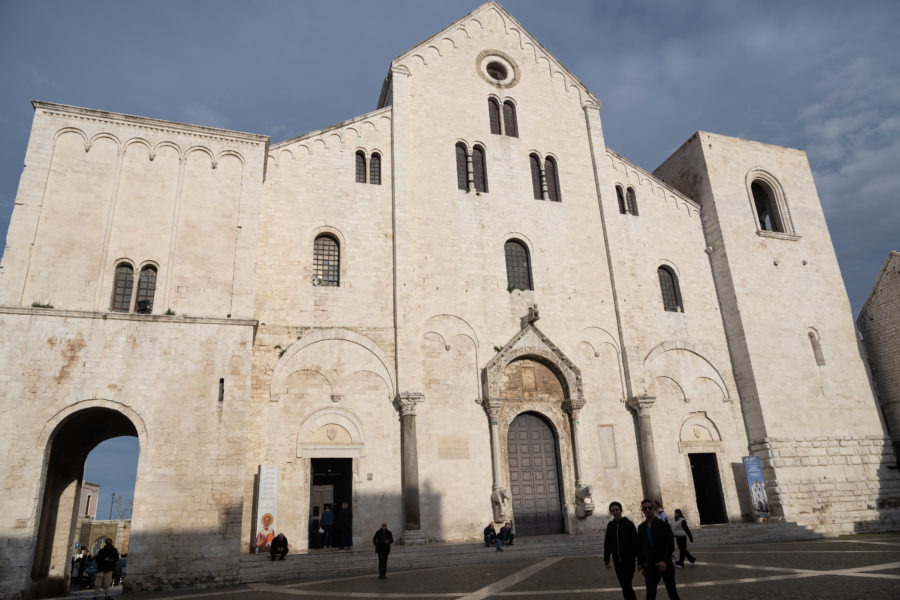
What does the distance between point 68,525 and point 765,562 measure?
59.1ft

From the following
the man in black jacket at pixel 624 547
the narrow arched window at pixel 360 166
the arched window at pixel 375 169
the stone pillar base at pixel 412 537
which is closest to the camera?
the man in black jacket at pixel 624 547

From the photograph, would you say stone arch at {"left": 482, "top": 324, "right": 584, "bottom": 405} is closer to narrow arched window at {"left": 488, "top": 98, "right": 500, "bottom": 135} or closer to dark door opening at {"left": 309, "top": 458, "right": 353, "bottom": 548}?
dark door opening at {"left": 309, "top": 458, "right": 353, "bottom": 548}

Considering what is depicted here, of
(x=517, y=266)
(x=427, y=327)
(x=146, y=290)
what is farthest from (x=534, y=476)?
(x=146, y=290)

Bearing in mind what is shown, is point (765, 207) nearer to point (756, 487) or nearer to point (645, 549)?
point (756, 487)

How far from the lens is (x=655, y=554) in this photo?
7180 millimetres

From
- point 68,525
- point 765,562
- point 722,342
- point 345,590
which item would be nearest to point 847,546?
point 765,562

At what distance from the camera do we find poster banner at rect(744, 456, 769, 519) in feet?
64.5

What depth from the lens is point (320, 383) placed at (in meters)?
17.5

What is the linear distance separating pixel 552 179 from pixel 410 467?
491 inches

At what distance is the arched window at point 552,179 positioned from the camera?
23047 mm

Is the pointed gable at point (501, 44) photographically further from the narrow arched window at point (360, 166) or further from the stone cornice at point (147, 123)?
the stone cornice at point (147, 123)

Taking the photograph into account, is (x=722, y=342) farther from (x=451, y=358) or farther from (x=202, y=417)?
(x=202, y=417)

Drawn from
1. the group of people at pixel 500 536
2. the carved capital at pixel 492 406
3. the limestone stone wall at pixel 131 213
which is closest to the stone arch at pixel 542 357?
the carved capital at pixel 492 406

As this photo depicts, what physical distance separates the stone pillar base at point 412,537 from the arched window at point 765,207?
18.2m
